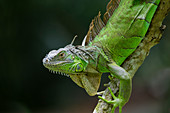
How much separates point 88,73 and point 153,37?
88 cm

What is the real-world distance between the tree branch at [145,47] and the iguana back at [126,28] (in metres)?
0.06

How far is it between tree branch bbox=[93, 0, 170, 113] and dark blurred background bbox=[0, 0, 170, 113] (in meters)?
2.39

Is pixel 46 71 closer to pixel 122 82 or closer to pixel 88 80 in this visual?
pixel 88 80

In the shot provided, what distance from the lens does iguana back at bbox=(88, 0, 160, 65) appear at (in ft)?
6.99

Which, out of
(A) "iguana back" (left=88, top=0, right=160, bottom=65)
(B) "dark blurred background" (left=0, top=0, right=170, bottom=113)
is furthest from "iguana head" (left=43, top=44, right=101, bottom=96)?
(B) "dark blurred background" (left=0, top=0, right=170, bottom=113)

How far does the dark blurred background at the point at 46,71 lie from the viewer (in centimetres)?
465

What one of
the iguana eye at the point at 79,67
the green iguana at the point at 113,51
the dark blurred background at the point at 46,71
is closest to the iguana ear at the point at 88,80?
the green iguana at the point at 113,51

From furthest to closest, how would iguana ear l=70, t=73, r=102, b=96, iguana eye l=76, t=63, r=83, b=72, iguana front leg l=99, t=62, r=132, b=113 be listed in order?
iguana ear l=70, t=73, r=102, b=96 < iguana eye l=76, t=63, r=83, b=72 < iguana front leg l=99, t=62, r=132, b=113

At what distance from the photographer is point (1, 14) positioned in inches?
187

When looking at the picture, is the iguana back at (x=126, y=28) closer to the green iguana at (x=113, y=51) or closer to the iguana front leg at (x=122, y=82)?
the green iguana at (x=113, y=51)

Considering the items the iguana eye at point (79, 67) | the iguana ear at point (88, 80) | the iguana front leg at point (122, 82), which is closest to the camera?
the iguana front leg at point (122, 82)

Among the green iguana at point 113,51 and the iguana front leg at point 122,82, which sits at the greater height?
the green iguana at point 113,51

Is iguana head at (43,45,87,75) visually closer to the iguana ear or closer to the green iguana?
the green iguana

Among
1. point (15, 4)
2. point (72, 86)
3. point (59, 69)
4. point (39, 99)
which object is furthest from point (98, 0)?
point (39, 99)
